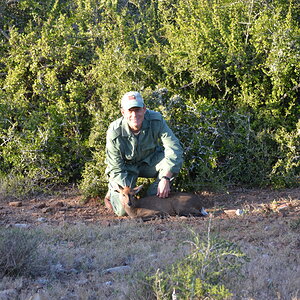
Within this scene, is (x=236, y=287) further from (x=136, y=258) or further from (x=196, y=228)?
(x=196, y=228)

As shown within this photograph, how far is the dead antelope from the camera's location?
20.4 ft

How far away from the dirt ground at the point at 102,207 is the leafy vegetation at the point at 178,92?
221 millimetres

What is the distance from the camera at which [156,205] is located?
20.6ft

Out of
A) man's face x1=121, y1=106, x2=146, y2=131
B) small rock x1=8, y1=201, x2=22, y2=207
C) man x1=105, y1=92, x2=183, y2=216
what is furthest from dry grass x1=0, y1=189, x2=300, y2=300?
small rock x1=8, y1=201, x2=22, y2=207

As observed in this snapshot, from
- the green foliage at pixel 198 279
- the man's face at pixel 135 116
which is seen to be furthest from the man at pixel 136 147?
the green foliage at pixel 198 279

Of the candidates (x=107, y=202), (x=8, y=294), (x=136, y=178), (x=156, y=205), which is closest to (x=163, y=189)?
(x=156, y=205)

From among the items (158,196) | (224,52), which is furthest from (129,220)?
(224,52)

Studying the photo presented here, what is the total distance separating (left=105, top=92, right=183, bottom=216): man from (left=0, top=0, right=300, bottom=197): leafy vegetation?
2.42ft

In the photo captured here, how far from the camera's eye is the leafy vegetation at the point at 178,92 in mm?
7387

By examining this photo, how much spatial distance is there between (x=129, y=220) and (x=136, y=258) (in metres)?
1.68

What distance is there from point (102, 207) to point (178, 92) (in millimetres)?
2239

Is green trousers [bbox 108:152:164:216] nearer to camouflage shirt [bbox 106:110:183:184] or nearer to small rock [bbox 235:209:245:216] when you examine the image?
camouflage shirt [bbox 106:110:183:184]

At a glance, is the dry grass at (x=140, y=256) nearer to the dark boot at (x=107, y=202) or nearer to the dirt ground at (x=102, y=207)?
the dirt ground at (x=102, y=207)

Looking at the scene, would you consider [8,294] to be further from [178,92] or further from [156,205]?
[178,92]
